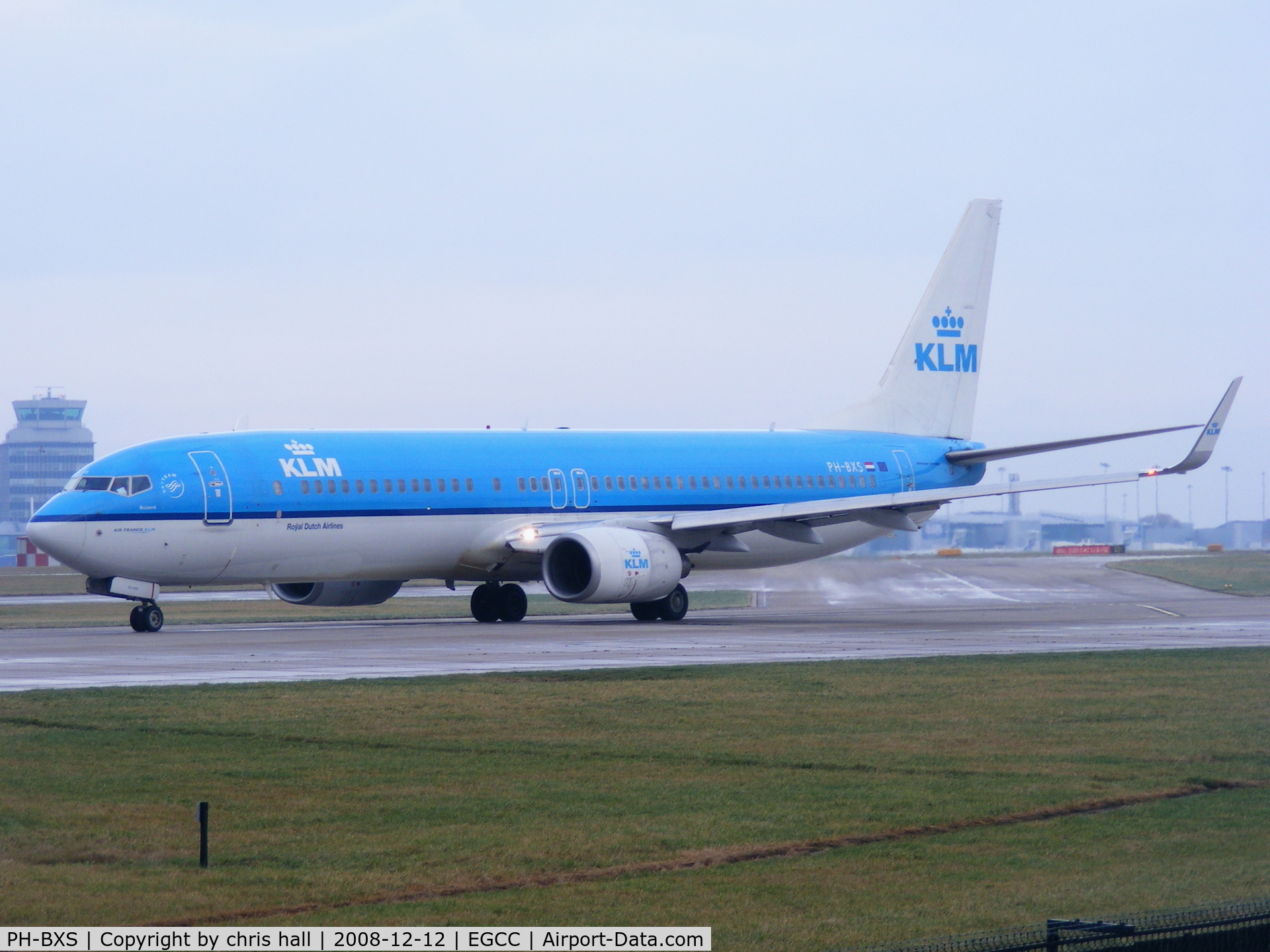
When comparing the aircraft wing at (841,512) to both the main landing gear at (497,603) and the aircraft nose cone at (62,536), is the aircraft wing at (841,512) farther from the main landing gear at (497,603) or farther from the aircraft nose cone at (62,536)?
the aircraft nose cone at (62,536)

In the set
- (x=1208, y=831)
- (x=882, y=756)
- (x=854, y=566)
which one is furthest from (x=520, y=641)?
(x=854, y=566)

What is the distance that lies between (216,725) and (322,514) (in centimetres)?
1737

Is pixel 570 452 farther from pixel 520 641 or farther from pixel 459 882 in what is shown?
pixel 459 882

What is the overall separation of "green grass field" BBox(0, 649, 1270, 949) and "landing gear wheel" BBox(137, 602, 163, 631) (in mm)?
13395

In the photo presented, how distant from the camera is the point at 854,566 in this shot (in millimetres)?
72000

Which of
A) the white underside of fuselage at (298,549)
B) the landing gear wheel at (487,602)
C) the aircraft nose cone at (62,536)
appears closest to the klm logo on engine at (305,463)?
the white underside of fuselage at (298,549)

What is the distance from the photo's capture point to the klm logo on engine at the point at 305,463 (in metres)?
34.8

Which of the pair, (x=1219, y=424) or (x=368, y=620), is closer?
(x=1219, y=424)

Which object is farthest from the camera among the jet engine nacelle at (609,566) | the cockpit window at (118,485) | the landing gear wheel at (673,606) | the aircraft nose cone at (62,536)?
the landing gear wheel at (673,606)

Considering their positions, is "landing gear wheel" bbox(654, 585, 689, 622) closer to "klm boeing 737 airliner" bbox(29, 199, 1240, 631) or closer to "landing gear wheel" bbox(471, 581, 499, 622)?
"klm boeing 737 airliner" bbox(29, 199, 1240, 631)
